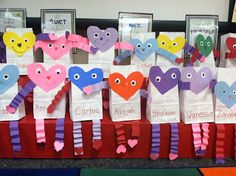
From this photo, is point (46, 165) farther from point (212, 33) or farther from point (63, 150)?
point (212, 33)

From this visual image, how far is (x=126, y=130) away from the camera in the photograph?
0.89 metres

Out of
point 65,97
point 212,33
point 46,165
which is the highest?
point 212,33

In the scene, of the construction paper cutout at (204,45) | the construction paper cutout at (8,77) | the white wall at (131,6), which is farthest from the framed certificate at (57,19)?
the construction paper cutout at (204,45)

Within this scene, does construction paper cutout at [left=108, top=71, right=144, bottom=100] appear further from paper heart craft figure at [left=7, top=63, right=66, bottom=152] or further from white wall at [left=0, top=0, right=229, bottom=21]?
white wall at [left=0, top=0, right=229, bottom=21]

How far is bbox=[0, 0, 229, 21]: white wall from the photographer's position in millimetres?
1202

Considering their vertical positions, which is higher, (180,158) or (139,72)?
(139,72)

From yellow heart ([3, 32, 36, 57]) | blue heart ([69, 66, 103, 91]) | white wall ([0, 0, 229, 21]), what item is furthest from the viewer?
white wall ([0, 0, 229, 21])

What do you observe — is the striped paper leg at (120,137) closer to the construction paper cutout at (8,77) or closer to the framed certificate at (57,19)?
the construction paper cutout at (8,77)

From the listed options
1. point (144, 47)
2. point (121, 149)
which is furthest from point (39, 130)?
point (144, 47)

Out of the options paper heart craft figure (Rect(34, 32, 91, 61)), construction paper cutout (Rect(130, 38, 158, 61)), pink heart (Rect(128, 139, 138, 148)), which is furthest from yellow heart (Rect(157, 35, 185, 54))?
pink heart (Rect(128, 139, 138, 148))

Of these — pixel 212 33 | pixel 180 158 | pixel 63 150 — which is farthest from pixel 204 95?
pixel 63 150

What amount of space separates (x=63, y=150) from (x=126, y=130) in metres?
0.23

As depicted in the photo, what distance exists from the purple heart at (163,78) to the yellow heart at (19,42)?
18.2 inches

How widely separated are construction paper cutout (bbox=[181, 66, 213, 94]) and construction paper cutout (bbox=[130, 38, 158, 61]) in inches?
7.4
